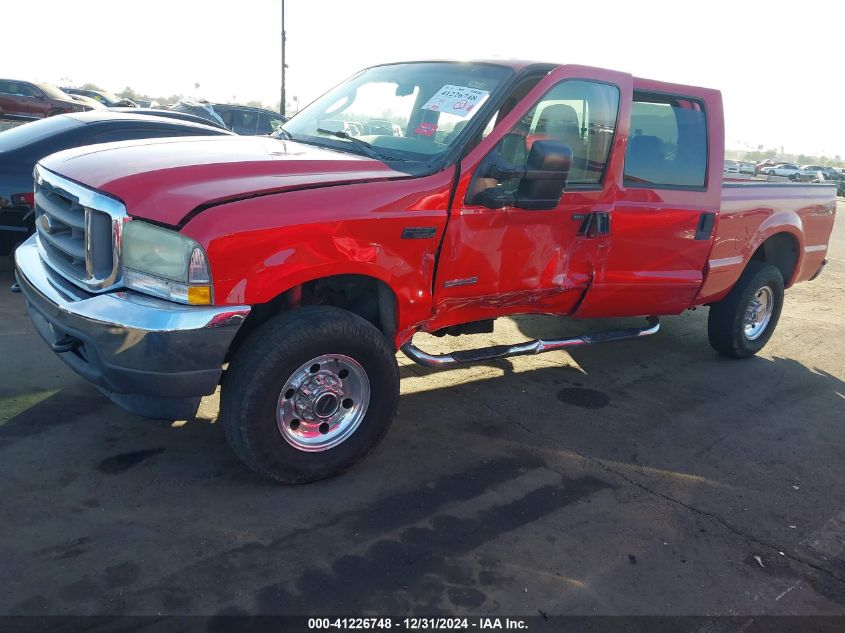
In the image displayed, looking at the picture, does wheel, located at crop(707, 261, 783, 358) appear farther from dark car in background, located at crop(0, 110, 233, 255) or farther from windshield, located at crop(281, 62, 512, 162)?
dark car in background, located at crop(0, 110, 233, 255)

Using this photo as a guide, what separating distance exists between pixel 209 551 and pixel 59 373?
2.25 metres

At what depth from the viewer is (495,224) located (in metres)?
3.87

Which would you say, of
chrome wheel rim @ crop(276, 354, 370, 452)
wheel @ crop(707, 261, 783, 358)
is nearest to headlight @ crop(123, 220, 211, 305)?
chrome wheel rim @ crop(276, 354, 370, 452)

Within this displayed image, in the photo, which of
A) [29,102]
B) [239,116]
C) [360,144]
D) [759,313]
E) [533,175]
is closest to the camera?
[533,175]

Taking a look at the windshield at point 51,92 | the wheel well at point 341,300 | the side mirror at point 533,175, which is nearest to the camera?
the wheel well at point 341,300

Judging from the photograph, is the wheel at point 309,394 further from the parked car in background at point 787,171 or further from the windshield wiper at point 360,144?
the parked car in background at point 787,171

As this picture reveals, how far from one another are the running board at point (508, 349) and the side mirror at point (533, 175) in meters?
0.92

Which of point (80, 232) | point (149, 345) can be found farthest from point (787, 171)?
point (149, 345)

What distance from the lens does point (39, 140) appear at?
6215mm

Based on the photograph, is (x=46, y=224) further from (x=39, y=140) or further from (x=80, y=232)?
(x=39, y=140)

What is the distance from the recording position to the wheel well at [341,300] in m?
3.50

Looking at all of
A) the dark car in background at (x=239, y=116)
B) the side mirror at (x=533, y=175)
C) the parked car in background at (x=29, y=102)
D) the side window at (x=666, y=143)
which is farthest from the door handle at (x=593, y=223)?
the parked car in background at (x=29, y=102)

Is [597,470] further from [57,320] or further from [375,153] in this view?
[57,320]

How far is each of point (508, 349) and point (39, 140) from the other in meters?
4.64
